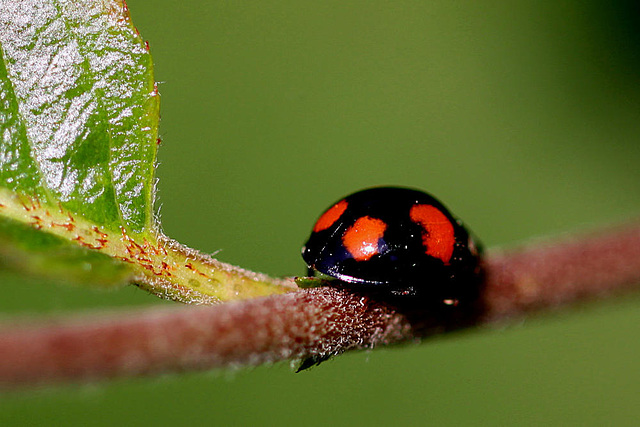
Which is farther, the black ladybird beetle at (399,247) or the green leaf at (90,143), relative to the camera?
the black ladybird beetle at (399,247)

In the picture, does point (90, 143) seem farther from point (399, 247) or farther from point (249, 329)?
point (399, 247)

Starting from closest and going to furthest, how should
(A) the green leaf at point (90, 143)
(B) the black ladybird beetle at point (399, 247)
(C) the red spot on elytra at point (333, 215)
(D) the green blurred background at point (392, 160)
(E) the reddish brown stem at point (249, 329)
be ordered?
(E) the reddish brown stem at point (249, 329) → (A) the green leaf at point (90, 143) → (B) the black ladybird beetle at point (399, 247) → (C) the red spot on elytra at point (333, 215) → (D) the green blurred background at point (392, 160)

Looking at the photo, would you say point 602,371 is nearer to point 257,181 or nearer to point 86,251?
point 257,181

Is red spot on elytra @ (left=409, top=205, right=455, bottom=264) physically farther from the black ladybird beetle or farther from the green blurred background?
the green blurred background

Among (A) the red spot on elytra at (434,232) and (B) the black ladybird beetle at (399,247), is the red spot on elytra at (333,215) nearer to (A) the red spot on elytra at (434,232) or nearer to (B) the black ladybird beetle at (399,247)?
(B) the black ladybird beetle at (399,247)

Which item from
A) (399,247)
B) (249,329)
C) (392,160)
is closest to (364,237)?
(399,247)

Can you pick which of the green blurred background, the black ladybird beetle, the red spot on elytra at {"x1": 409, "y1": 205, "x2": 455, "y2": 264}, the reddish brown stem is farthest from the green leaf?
the green blurred background

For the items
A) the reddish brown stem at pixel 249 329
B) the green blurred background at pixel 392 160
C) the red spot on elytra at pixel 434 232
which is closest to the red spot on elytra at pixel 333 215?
the red spot on elytra at pixel 434 232
